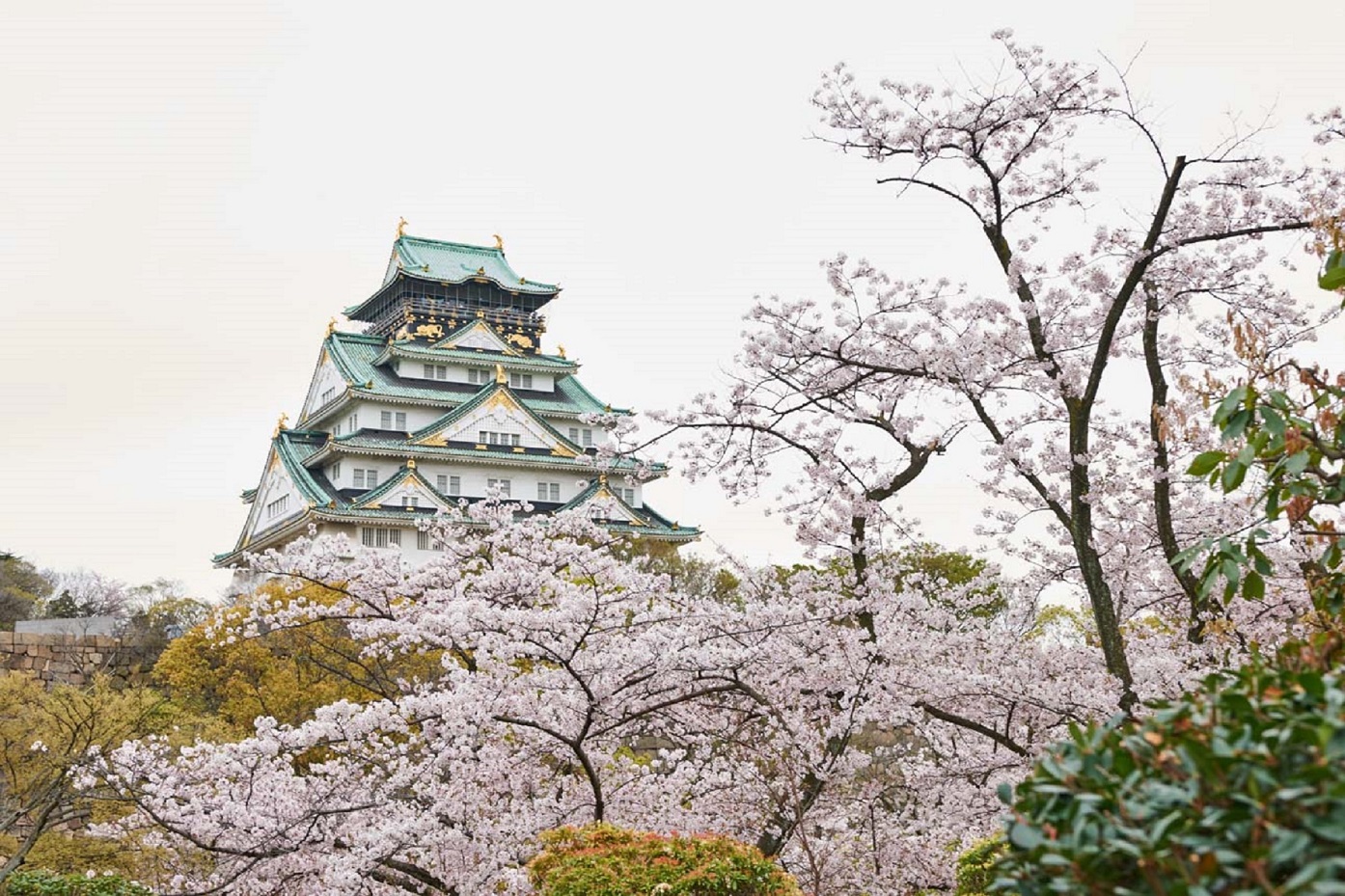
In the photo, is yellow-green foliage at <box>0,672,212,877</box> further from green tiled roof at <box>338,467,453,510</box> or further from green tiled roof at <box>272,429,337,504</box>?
green tiled roof at <box>272,429,337,504</box>

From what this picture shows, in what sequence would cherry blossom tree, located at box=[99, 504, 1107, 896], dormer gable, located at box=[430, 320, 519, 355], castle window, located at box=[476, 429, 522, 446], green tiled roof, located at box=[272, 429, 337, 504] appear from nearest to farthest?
cherry blossom tree, located at box=[99, 504, 1107, 896]
green tiled roof, located at box=[272, 429, 337, 504]
castle window, located at box=[476, 429, 522, 446]
dormer gable, located at box=[430, 320, 519, 355]

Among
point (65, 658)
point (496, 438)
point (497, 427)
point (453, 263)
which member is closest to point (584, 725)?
point (65, 658)

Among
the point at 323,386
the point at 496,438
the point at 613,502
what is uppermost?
the point at 323,386

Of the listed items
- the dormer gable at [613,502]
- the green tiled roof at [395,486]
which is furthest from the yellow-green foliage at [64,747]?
the dormer gable at [613,502]

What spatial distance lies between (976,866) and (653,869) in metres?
2.63

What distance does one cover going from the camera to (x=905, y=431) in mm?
8906

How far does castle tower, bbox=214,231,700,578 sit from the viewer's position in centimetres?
3525

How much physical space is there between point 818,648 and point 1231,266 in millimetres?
4064

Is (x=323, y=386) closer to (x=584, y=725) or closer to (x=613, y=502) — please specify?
(x=613, y=502)

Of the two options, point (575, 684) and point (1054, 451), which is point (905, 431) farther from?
point (575, 684)

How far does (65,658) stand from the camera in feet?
86.6

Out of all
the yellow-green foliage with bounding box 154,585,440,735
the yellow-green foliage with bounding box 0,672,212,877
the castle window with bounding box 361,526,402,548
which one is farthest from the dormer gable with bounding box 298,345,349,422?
the yellow-green foliage with bounding box 0,672,212,877

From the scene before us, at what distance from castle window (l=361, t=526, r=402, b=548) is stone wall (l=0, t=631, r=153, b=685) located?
8.42 m

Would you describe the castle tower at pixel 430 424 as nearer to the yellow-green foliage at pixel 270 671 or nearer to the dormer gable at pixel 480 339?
the dormer gable at pixel 480 339
